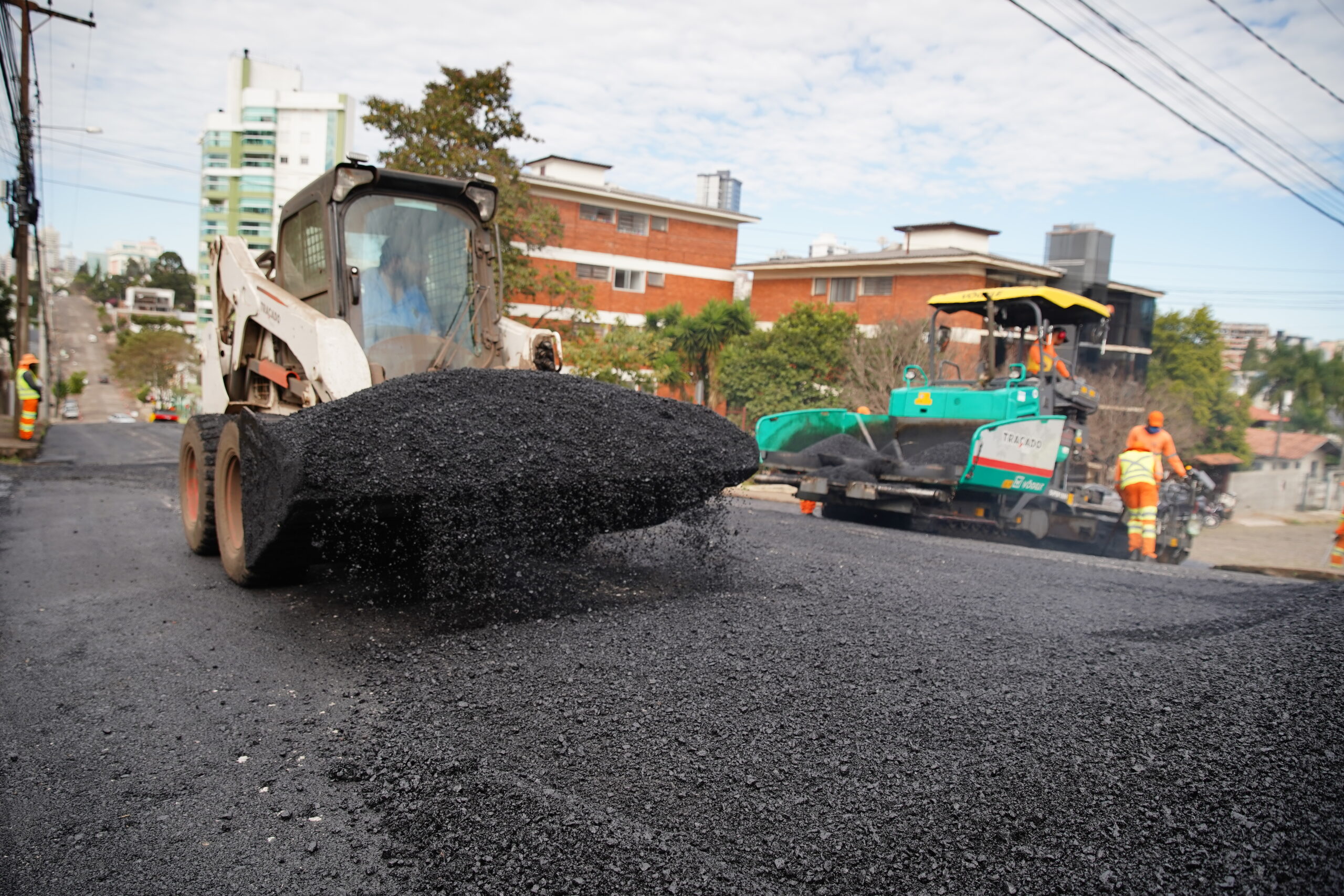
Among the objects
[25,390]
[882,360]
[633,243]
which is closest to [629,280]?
[633,243]

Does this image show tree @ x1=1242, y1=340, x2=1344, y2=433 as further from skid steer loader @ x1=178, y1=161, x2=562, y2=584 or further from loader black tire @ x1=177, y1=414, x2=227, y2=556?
loader black tire @ x1=177, y1=414, x2=227, y2=556

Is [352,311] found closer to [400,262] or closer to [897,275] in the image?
[400,262]

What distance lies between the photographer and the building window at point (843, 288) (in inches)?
1147

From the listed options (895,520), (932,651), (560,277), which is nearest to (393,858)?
(932,651)

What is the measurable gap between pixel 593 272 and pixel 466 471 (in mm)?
28500

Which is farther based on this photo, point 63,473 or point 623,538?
point 63,473

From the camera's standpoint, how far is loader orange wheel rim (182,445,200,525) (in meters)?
5.99

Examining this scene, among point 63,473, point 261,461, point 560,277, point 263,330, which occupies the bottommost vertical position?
point 63,473

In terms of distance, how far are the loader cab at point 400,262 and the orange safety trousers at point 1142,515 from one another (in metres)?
6.29

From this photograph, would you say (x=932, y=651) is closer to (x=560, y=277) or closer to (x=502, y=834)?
(x=502, y=834)

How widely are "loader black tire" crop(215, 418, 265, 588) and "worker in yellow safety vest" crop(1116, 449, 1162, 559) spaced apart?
7.47 m

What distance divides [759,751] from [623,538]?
2.89m

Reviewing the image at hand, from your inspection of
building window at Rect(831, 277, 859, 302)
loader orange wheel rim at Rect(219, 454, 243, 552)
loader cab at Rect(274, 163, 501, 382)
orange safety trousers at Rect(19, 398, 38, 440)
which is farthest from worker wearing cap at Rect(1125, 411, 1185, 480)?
building window at Rect(831, 277, 859, 302)

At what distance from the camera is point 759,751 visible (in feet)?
8.93
